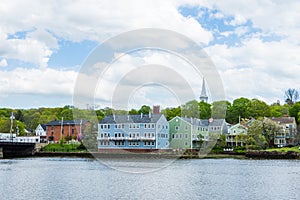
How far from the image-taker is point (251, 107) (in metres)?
115

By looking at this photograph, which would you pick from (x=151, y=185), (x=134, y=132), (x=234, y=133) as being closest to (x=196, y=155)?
(x=134, y=132)

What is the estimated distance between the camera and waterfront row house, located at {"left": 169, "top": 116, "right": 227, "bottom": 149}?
90.8 m

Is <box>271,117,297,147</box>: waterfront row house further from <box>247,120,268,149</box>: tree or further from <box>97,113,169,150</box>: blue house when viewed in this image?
<box>97,113,169,150</box>: blue house

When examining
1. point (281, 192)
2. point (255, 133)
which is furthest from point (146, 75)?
point (255, 133)

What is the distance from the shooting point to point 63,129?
11000cm

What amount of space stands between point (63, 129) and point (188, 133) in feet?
118

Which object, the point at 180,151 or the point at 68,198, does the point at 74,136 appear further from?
the point at 68,198

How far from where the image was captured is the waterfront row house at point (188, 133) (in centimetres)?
9075

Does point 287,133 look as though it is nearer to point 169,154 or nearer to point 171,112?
point 171,112

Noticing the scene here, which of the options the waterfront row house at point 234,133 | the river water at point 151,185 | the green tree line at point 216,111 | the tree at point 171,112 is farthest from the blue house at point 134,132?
the river water at point 151,185

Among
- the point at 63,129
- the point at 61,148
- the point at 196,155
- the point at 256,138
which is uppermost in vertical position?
the point at 63,129

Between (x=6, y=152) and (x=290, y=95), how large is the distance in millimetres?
109955

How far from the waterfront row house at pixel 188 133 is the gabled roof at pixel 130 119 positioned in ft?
21.5

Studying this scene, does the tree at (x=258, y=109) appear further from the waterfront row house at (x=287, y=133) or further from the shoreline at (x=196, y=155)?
the shoreline at (x=196, y=155)
